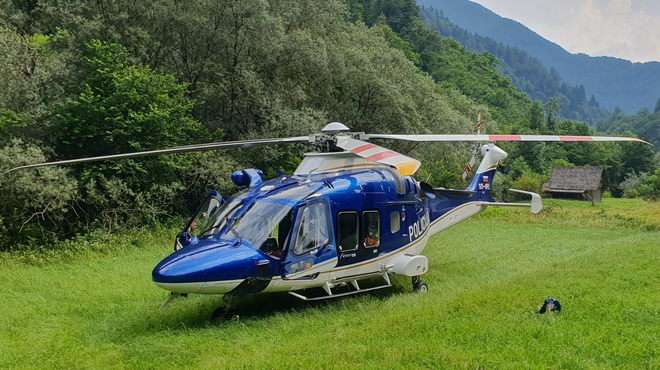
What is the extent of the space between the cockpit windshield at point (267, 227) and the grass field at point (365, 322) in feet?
3.62

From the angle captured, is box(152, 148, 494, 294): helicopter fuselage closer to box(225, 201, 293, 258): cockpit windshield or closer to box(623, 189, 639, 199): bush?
box(225, 201, 293, 258): cockpit windshield

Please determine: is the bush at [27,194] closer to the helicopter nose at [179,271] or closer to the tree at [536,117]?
the helicopter nose at [179,271]

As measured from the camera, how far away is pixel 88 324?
25.2 feet

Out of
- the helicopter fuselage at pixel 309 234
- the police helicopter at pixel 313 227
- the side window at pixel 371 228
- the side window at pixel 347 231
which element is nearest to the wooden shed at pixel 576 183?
the police helicopter at pixel 313 227

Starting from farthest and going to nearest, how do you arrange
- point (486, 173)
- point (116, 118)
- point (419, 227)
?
point (116, 118) → point (486, 173) → point (419, 227)

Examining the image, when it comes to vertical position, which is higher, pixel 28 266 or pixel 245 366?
pixel 245 366

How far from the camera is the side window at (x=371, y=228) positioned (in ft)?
28.2

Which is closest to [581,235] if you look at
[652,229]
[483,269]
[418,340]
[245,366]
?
[652,229]

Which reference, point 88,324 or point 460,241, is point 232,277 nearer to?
point 88,324

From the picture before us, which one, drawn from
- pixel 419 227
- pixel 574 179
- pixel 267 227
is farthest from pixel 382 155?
pixel 574 179

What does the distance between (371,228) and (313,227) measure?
1.27 meters

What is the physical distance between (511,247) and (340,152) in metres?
8.00

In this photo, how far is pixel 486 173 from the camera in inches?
475

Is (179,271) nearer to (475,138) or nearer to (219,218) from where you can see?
(219,218)
